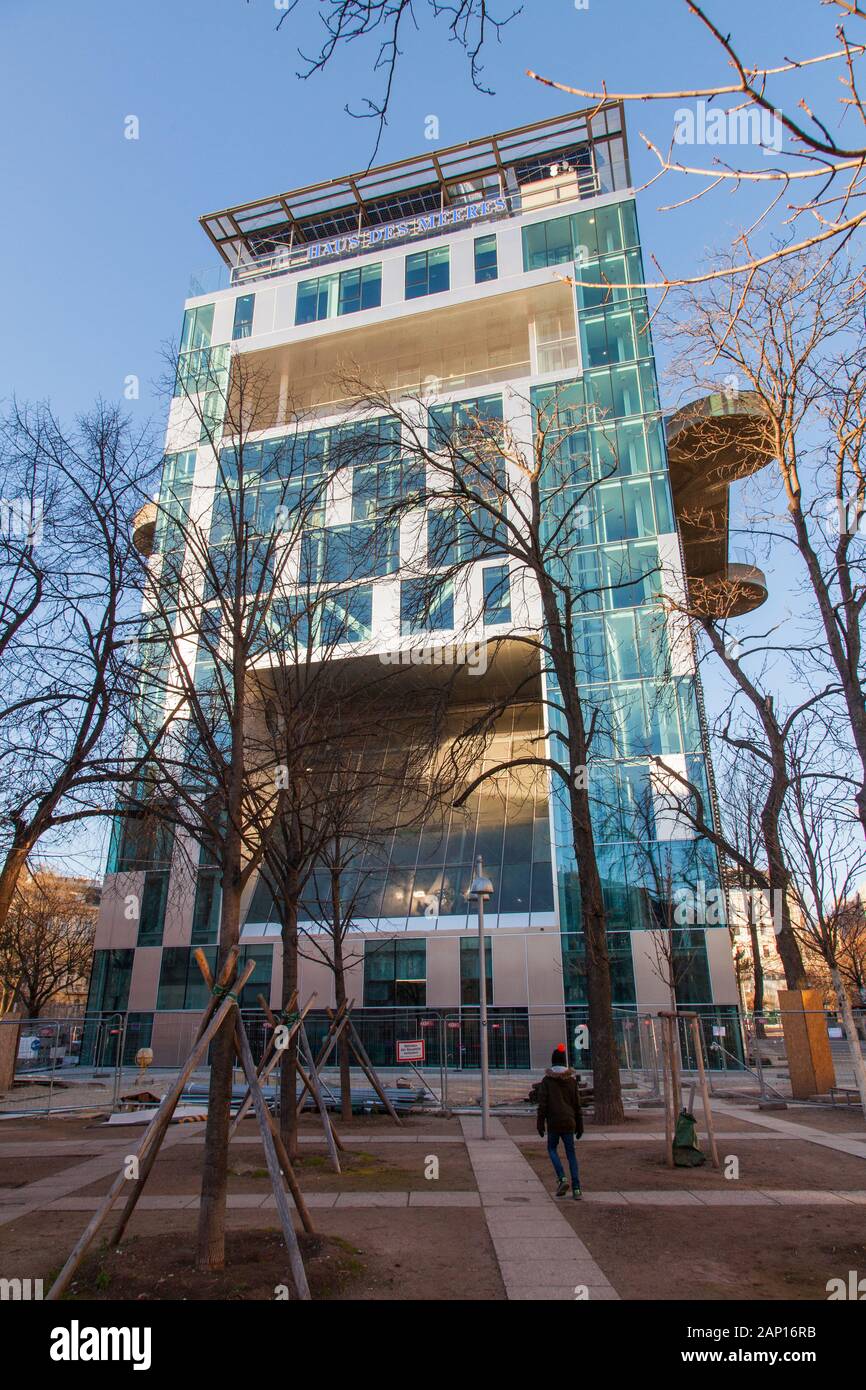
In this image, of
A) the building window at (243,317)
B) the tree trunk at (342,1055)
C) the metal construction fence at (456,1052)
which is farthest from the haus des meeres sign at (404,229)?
the tree trunk at (342,1055)

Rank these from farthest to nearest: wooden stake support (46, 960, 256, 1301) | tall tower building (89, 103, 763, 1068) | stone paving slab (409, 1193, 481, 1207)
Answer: tall tower building (89, 103, 763, 1068), stone paving slab (409, 1193, 481, 1207), wooden stake support (46, 960, 256, 1301)

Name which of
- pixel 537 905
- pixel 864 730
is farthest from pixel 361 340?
pixel 864 730

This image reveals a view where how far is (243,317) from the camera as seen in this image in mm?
39531

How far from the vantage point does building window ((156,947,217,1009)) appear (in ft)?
102

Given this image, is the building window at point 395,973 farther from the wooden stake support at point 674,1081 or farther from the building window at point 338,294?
the building window at point 338,294

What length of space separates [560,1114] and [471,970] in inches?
737

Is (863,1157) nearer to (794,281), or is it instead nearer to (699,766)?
(794,281)

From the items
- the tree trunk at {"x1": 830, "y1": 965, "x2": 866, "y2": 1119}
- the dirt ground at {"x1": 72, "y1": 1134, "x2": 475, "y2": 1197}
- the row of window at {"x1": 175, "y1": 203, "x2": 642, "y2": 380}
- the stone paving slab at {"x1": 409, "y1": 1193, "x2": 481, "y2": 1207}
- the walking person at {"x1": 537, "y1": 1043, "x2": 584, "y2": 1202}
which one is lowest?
the dirt ground at {"x1": 72, "y1": 1134, "x2": 475, "y2": 1197}

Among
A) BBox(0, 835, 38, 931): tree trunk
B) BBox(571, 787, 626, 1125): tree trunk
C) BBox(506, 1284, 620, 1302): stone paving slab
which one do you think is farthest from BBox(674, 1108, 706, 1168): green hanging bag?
BBox(0, 835, 38, 931): tree trunk

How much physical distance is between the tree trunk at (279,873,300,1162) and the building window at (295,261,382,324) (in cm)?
3260

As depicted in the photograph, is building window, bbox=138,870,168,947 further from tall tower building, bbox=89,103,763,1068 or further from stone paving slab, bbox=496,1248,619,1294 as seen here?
stone paving slab, bbox=496,1248,619,1294

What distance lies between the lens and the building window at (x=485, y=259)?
36.4 meters

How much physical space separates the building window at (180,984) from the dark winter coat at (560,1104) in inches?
926

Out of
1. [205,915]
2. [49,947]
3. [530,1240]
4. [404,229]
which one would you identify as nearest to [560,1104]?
[530,1240]
